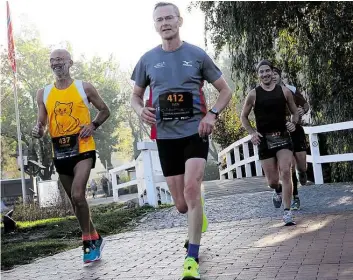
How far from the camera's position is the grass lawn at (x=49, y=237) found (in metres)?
7.38

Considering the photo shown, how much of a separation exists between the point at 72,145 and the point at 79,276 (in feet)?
4.72

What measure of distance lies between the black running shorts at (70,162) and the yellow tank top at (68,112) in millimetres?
51

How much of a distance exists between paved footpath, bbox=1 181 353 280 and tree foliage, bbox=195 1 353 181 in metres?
5.72

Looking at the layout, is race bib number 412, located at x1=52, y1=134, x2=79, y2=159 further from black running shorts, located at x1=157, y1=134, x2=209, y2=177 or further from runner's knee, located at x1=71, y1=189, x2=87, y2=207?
black running shorts, located at x1=157, y1=134, x2=209, y2=177

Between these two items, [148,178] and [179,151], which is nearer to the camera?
[179,151]

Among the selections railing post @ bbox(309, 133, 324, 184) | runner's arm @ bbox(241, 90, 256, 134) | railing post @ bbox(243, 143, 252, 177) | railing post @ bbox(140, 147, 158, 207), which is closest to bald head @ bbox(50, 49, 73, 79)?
runner's arm @ bbox(241, 90, 256, 134)

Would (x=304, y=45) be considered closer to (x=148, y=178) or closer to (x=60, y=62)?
(x=148, y=178)

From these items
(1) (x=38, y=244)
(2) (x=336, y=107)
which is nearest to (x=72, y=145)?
(1) (x=38, y=244)

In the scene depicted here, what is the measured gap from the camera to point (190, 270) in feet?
15.1

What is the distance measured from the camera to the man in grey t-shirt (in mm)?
5070

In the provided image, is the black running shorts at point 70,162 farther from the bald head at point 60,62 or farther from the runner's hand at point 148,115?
the runner's hand at point 148,115

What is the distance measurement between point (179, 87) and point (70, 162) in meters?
1.77

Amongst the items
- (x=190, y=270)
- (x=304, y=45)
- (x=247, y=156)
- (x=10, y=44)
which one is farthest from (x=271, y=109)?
(x=10, y=44)

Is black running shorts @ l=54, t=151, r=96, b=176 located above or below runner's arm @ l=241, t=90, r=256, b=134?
below
